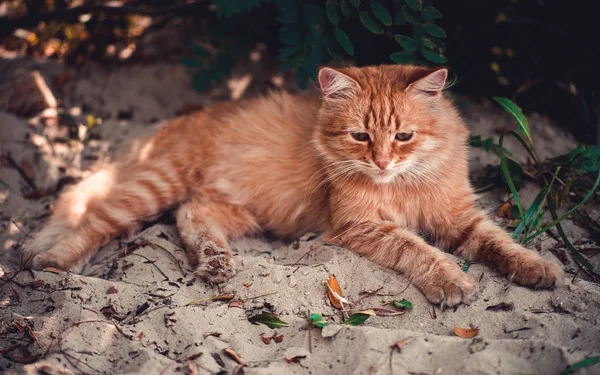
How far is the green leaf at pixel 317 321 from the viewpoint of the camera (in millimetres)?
2676

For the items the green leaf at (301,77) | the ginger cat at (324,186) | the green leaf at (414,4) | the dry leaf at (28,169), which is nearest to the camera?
the ginger cat at (324,186)

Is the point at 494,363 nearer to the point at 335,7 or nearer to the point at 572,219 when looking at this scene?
the point at 572,219

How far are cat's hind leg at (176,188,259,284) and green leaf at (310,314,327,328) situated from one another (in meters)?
0.67

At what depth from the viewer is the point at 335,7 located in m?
3.73

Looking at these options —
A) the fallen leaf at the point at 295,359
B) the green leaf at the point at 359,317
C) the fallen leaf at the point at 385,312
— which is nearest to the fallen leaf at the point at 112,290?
the fallen leaf at the point at 295,359

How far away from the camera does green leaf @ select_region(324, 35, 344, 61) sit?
3.83 metres

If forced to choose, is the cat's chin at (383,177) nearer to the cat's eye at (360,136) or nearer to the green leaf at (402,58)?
the cat's eye at (360,136)

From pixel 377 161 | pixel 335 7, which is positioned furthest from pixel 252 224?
pixel 335 7

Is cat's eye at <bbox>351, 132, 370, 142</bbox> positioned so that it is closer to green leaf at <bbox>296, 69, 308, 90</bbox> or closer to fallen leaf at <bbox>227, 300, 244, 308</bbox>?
green leaf at <bbox>296, 69, 308, 90</bbox>

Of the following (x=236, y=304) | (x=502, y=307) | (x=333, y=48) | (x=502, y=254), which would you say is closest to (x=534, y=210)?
(x=502, y=254)

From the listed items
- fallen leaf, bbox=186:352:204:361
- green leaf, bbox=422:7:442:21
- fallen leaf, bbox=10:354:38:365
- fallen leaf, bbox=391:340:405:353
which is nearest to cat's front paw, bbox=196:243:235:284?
fallen leaf, bbox=186:352:204:361

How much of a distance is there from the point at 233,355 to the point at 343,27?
2751mm

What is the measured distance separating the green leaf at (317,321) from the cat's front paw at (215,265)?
2.20ft

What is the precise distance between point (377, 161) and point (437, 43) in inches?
49.5
